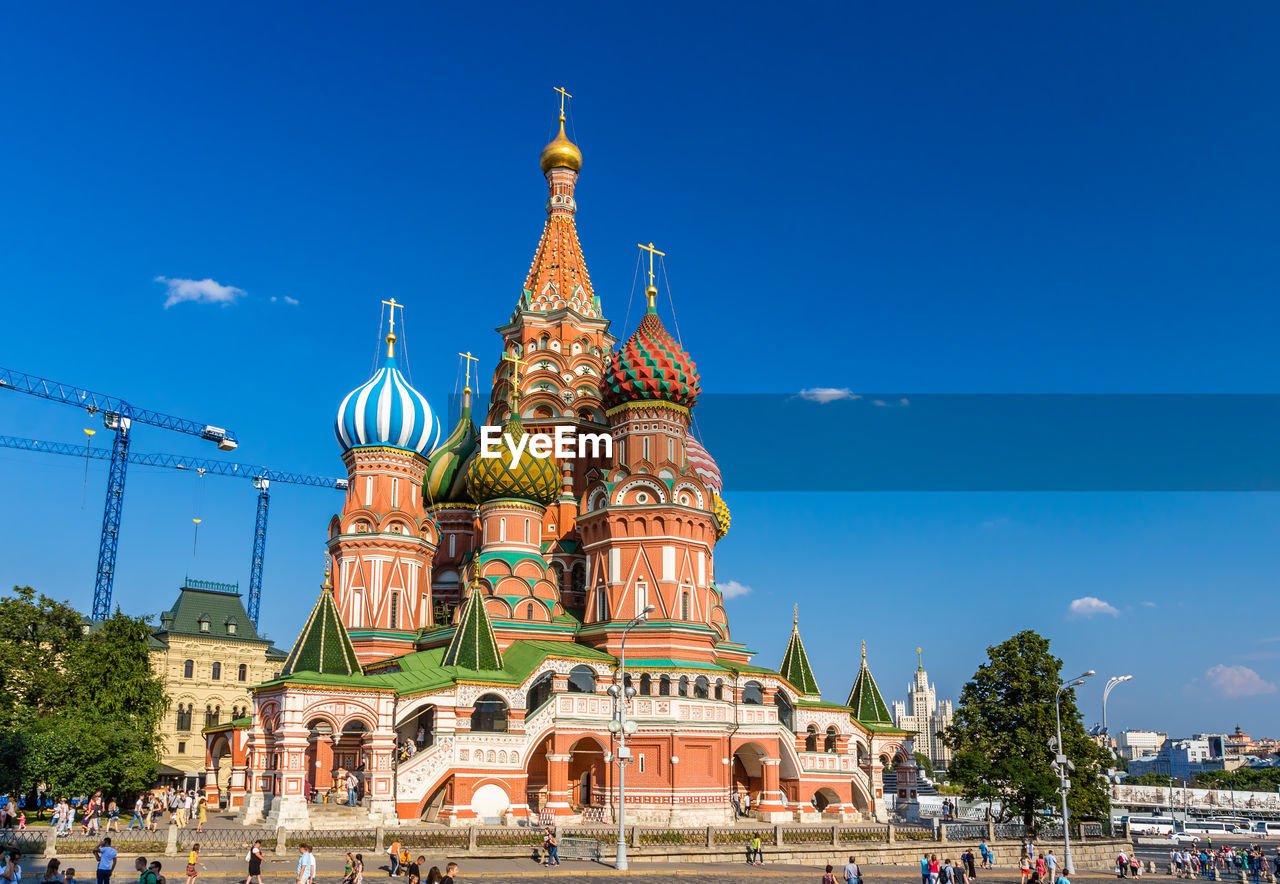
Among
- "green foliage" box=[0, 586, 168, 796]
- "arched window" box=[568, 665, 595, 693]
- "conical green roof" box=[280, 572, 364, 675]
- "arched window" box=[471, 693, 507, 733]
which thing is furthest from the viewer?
"arched window" box=[471, 693, 507, 733]

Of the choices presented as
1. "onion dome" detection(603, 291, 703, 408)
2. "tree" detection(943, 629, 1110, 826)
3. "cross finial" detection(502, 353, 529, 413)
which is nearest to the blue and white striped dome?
"cross finial" detection(502, 353, 529, 413)

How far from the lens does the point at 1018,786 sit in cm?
3903

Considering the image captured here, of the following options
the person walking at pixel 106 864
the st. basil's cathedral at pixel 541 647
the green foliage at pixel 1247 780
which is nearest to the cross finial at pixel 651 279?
the st. basil's cathedral at pixel 541 647

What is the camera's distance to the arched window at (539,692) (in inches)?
1502

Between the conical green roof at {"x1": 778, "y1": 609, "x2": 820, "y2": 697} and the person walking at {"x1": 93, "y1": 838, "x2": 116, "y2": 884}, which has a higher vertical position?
the conical green roof at {"x1": 778, "y1": 609, "x2": 820, "y2": 697}

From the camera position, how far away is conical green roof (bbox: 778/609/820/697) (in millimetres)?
46094

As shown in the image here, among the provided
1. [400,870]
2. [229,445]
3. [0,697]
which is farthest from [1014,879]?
[229,445]

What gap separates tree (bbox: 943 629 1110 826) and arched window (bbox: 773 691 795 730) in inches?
251

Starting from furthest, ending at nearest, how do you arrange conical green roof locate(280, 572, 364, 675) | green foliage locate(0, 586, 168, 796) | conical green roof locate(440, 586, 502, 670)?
1. conical green roof locate(440, 586, 502, 670)
2. green foliage locate(0, 586, 168, 796)
3. conical green roof locate(280, 572, 364, 675)

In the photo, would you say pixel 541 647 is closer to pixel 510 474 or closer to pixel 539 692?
pixel 539 692

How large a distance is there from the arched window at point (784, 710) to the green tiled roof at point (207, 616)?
32621 mm

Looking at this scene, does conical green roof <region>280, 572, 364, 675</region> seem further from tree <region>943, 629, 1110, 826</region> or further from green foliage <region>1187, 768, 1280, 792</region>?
green foliage <region>1187, 768, 1280, 792</region>

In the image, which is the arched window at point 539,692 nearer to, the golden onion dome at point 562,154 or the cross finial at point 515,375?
the cross finial at point 515,375

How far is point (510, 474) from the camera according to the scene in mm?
43875
